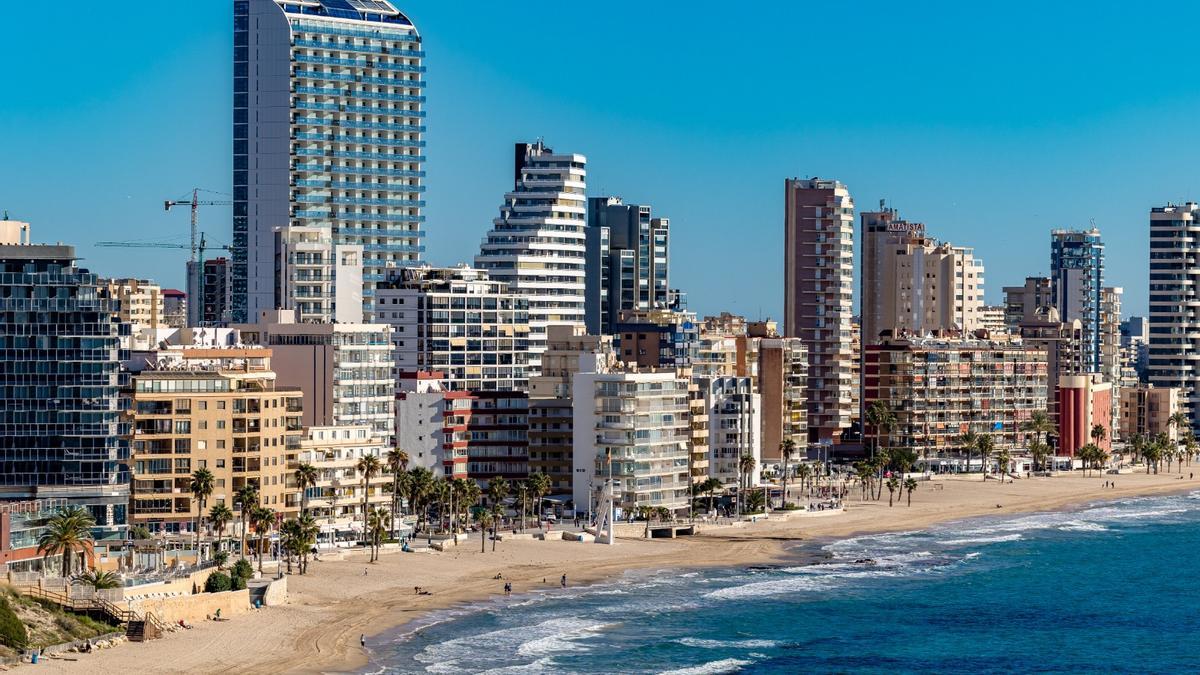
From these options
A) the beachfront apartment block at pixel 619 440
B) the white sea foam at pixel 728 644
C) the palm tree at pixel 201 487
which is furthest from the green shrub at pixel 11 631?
the beachfront apartment block at pixel 619 440

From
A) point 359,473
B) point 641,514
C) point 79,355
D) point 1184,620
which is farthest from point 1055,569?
point 79,355

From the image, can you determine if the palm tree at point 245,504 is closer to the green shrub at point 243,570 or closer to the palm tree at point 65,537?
the green shrub at point 243,570

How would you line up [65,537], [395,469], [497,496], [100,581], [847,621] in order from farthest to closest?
[497,496] → [395,469] → [847,621] → [65,537] → [100,581]

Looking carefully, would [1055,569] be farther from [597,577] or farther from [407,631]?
[407,631]

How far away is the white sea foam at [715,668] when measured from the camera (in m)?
119

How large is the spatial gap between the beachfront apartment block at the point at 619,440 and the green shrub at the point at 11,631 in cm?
8321

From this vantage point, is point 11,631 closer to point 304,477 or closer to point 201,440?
point 201,440

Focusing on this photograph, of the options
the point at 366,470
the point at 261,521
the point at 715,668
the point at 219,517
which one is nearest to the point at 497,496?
the point at 366,470

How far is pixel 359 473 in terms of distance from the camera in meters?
167

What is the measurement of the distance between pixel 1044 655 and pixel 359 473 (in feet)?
203

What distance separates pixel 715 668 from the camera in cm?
12138

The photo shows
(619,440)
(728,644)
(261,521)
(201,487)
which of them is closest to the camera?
(728,644)

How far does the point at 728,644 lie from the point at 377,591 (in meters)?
27.9

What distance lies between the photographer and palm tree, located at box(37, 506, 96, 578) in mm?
121125
